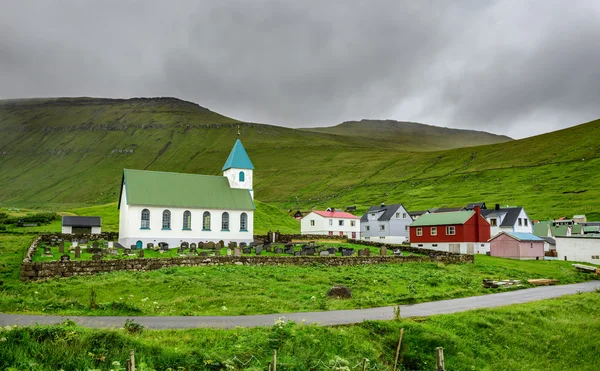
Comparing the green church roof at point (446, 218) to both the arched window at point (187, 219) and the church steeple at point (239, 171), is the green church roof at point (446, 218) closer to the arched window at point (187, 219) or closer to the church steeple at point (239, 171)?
the church steeple at point (239, 171)

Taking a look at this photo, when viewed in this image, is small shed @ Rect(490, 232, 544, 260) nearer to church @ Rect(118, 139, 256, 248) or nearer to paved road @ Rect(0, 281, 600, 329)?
church @ Rect(118, 139, 256, 248)

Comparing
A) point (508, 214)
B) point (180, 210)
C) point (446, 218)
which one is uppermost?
point (508, 214)

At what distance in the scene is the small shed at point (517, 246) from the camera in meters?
62.1

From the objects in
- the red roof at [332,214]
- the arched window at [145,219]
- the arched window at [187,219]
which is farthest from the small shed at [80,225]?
the red roof at [332,214]

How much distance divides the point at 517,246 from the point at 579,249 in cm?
885

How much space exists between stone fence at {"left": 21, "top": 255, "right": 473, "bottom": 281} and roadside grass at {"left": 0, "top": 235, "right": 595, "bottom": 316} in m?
1.21

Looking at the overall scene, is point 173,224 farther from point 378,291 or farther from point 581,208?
point 581,208

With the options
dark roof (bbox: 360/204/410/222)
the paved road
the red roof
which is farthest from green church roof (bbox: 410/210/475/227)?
the paved road

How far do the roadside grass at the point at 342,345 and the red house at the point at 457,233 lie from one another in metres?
42.9

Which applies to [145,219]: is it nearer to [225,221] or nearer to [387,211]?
[225,221]

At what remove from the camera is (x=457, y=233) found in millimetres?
68500

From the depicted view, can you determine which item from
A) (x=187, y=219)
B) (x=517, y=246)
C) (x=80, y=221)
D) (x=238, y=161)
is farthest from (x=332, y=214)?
(x=80, y=221)

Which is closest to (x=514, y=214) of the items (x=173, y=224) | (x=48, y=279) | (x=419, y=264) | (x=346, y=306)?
(x=419, y=264)

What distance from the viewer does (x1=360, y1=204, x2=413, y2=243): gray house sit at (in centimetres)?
9338
